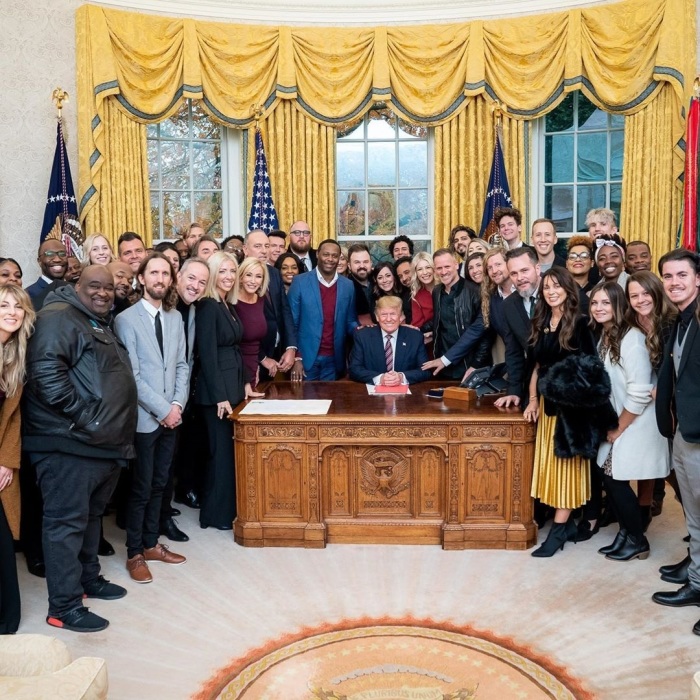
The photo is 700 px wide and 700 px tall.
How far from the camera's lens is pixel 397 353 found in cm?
523

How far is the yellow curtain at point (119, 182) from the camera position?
7.54m

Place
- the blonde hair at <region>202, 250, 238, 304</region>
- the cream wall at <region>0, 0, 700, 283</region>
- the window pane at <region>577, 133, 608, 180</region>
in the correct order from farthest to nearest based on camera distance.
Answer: the window pane at <region>577, 133, 608, 180</region> < the cream wall at <region>0, 0, 700, 283</region> < the blonde hair at <region>202, 250, 238, 304</region>

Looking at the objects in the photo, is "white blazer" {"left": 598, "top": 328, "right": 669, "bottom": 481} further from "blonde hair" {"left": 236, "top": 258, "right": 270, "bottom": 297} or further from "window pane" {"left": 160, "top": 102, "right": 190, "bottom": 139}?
"window pane" {"left": 160, "top": 102, "right": 190, "bottom": 139}

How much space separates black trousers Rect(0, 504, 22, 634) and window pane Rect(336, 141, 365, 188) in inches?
232

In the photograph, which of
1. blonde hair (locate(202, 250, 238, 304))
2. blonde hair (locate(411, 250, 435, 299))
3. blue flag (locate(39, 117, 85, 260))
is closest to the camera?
blonde hair (locate(202, 250, 238, 304))

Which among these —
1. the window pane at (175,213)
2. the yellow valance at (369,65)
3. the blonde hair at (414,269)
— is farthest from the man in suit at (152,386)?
the window pane at (175,213)

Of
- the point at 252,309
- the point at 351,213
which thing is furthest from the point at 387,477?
the point at 351,213

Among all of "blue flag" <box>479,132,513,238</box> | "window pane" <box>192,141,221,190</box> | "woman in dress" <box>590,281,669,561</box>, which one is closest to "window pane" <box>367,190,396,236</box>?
"blue flag" <box>479,132,513,238</box>

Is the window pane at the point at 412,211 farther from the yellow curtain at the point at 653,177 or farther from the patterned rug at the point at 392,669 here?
the patterned rug at the point at 392,669

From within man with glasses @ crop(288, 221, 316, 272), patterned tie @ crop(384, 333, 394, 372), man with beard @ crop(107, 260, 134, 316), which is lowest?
patterned tie @ crop(384, 333, 394, 372)

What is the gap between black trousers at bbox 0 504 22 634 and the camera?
3330 mm

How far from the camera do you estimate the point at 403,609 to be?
12.1 ft

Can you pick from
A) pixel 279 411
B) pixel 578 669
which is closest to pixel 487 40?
pixel 279 411

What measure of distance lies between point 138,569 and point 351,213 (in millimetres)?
5278
